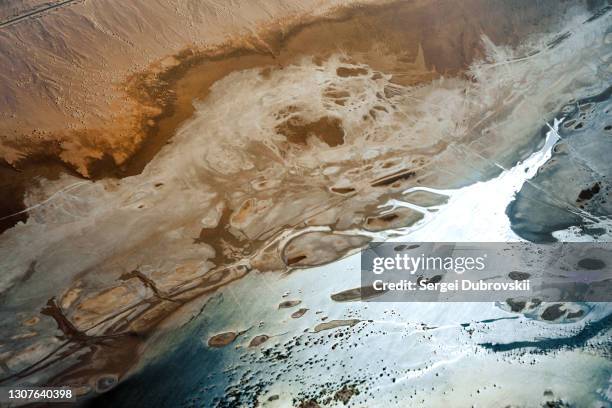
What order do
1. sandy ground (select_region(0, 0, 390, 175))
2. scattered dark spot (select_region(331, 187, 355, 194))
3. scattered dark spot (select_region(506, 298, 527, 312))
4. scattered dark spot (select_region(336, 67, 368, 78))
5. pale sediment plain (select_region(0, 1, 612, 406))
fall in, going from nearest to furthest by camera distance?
pale sediment plain (select_region(0, 1, 612, 406)) < sandy ground (select_region(0, 0, 390, 175)) < scattered dark spot (select_region(506, 298, 527, 312)) < scattered dark spot (select_region(331, 187, 355, 194)) < scattered dark spot (select_region(336, 67, 368, 78))

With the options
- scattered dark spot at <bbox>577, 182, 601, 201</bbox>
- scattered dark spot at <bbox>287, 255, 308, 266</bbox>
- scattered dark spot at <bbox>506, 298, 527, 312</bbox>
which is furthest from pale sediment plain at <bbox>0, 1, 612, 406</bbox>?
scattered dark spot at <bbox>577, 182, 601, 201</bbox>

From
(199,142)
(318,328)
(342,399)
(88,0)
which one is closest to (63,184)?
(199,142)

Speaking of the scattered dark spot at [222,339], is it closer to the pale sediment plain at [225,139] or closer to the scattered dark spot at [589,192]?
the pale sediment plain at [225,139]

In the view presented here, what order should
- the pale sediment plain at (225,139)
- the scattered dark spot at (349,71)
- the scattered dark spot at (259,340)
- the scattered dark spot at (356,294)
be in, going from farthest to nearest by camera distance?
the scattered dark spot at (349,71) → the scattered dark spot at (356,294) → the scattered dark spot at (259,340) → the pale sediment plain at (225,139)

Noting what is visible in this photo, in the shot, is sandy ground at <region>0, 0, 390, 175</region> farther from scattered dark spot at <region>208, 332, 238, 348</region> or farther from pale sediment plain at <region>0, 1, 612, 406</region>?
scattered dark spot at <region>208, 332, 238, 348</region>

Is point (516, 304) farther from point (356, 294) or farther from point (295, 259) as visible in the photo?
point (295, 259)

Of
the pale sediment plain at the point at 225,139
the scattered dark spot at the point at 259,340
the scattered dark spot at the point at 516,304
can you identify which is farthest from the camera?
the scattered dark spot at the point at 516,304

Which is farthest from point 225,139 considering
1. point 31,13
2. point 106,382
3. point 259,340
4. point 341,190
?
point 106,382

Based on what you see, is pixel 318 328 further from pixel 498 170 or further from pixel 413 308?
pixel 498 170

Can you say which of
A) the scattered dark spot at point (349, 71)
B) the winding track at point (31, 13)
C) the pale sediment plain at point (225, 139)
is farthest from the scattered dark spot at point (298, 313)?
the winding track at point (31, 13)
